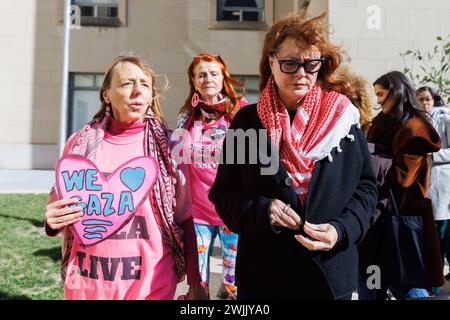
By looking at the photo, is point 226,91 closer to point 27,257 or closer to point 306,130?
point 306,130

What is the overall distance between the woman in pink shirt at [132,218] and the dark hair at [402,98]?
1662 millimetres

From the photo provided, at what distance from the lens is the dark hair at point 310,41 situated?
1742 millimetres

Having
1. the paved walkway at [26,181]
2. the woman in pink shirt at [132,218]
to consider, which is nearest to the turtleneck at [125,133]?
the woman in pink shirt at [132,218]

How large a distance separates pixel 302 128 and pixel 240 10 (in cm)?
1321

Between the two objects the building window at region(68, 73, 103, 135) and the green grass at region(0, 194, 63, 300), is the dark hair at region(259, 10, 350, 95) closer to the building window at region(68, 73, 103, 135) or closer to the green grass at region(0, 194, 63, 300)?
the green grass at region(0, 194, 63, 300)

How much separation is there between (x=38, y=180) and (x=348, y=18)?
8281 mm

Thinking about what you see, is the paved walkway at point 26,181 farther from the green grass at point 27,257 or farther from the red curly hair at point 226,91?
the red curly hair at point 226,91

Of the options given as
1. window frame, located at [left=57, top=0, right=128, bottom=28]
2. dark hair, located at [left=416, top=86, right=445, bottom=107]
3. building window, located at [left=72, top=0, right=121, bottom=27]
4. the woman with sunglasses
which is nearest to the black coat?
the woman with sunglasses

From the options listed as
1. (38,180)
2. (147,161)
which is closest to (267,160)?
(147,161)

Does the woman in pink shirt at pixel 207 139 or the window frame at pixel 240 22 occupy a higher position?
the window frame at pixel 240 22

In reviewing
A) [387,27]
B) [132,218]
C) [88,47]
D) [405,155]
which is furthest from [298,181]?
[88,47]

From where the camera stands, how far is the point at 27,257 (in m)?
4.70

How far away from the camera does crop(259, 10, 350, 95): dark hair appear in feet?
5.72

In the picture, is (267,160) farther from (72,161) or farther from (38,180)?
(38,180)
